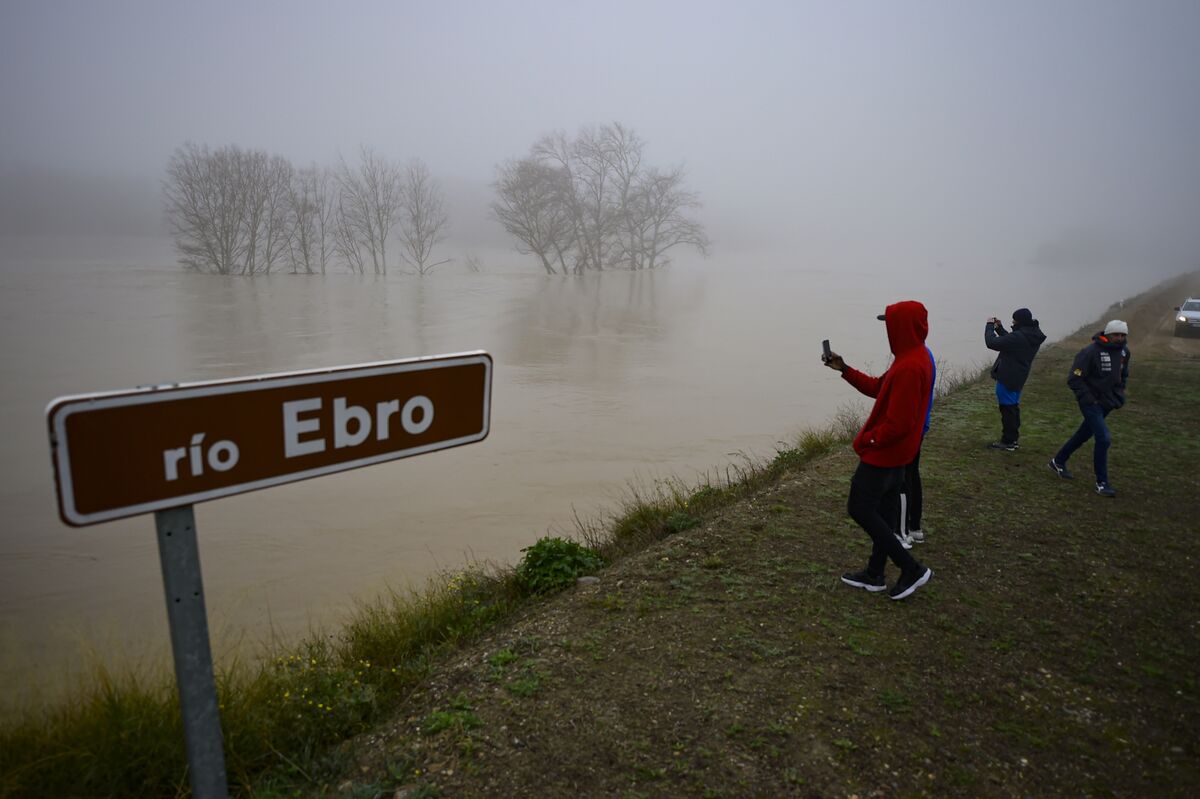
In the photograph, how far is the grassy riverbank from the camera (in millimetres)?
2613

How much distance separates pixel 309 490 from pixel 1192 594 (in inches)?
425

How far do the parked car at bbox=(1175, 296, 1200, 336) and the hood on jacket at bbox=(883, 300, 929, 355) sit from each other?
2588cm

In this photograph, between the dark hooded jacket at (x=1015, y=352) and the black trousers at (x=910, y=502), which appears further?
the dark hooded jacket at (x=1015, y=352)

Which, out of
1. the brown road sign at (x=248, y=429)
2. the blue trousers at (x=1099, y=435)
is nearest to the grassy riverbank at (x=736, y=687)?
the blue trousers at (x=1099, y=435)

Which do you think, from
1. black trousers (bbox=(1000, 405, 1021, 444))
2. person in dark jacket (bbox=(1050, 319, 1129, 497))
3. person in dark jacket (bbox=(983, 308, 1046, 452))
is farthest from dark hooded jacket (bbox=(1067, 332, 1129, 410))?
black trousers (bbox=(1000, 405, 1021, 444))

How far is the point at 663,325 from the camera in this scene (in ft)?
110

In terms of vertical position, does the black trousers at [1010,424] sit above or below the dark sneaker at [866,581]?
above

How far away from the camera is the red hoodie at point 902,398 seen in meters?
3.71

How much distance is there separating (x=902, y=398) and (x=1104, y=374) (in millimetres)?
4047

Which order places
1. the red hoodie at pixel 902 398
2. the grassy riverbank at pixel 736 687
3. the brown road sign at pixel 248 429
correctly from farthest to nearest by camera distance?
the red hoodie at pixel 902 398 → the grassy riverbank at pixel 736 687 → the brown road sign at pixel 248 429

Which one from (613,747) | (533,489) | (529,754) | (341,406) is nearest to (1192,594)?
(613,747)

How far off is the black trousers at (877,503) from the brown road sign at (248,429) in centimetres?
265

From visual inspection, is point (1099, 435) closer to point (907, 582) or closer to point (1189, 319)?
point (907, 582)

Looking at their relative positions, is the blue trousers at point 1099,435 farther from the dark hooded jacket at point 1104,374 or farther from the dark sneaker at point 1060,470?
the dark sneaker at point 1060,470
